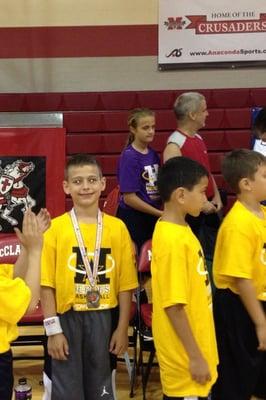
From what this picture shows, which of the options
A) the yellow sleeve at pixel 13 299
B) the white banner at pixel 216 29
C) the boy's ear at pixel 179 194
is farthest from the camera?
the white banner at pixel 216 29

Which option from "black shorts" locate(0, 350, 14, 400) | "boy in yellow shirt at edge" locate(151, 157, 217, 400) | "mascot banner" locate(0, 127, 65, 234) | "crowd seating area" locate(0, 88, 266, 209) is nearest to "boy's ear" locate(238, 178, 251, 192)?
"boy in yellow shirt at edge" locate(151, 157, 217, 400)

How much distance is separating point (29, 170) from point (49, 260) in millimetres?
3119

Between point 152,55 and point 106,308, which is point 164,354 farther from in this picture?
point 152,55

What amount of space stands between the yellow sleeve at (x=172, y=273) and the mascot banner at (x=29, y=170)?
11.0 ft

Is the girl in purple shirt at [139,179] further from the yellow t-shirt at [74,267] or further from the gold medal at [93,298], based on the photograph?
the gold medal at [93,298]

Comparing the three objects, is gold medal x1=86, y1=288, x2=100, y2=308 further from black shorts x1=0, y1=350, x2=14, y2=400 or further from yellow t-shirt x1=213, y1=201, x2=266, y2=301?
yellow t-shirt x1=213, y1=201, x2=266, y2=301

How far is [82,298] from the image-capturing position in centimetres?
224

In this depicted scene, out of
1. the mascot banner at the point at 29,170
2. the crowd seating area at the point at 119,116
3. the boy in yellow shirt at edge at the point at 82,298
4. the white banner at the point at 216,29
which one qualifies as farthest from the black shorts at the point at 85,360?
the white banner at the point at 216,29

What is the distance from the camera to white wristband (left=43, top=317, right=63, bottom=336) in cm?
218

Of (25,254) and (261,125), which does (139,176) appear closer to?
(261,125)

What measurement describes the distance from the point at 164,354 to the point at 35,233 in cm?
67

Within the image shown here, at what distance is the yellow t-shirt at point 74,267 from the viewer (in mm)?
2242

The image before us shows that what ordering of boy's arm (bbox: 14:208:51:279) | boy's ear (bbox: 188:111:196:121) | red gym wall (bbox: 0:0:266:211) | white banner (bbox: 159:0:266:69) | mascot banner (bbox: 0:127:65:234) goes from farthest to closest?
red gym wall (bbox: 0:0:266:211) → white banner (bbox: 159:0:266:69) → mascot banner (bbox: 0:127:65:234) → boy's ear (bbox: 188:111:196:121) → boy's arm (bbox: 14:208:51:279)

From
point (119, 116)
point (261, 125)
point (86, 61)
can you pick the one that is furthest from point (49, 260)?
point (86, 61)
